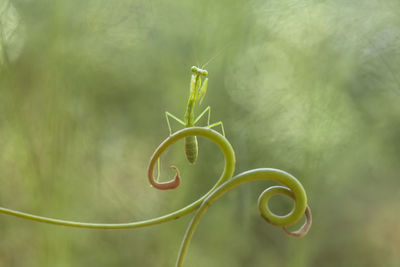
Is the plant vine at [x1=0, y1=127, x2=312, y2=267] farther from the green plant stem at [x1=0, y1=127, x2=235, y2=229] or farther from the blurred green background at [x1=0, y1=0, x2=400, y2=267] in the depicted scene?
the blurred green background at [x1=0, y1=0, x2=400, y2=267]

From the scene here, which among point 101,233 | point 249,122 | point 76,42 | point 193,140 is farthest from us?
point 101,233

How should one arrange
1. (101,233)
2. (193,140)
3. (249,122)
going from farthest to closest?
(101,233) → (249,122) → (193,140)

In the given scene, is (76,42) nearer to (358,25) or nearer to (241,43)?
(241,43)

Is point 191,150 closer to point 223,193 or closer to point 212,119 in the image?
point 223,193

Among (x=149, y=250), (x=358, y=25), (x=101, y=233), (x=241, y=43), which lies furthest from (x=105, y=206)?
(x=358, y=25)

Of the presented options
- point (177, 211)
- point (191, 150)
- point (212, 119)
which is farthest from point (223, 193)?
point (212, 119)

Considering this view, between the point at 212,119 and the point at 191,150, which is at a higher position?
the point at 212,119

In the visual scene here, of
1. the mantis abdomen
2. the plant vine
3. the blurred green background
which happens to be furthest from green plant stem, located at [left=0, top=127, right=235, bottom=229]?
the blurred green background

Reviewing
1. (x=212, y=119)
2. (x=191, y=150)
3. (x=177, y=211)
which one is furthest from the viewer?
(x=212, y=119)
